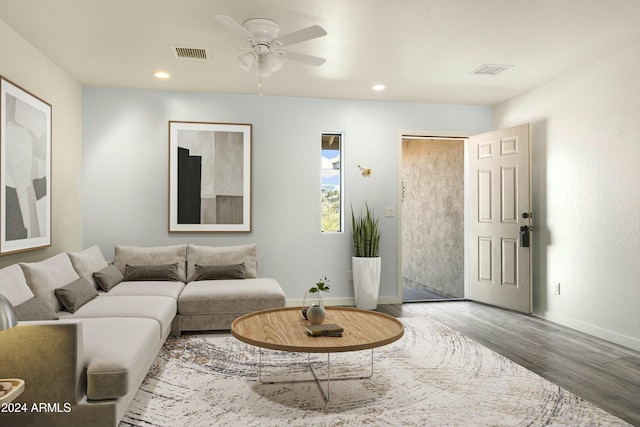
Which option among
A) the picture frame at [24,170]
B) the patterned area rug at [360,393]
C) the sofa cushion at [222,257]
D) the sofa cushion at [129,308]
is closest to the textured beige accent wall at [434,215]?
the patterned area rug at [360,393]

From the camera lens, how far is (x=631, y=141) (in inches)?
150

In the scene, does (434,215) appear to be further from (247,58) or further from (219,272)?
(247,58)

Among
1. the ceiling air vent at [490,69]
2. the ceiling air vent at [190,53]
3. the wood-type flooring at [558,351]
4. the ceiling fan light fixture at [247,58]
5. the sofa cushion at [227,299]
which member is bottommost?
the wood-type flooring at [558,351]

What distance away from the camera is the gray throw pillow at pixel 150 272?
4.39 meters

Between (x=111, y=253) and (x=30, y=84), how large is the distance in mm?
1951

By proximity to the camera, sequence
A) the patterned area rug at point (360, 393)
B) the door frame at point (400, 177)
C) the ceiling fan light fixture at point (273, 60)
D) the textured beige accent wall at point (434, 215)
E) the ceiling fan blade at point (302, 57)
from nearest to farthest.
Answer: the patterned area rug at point (360, 393) < the ceiling fan blade at point (302, 57) < the ceiling fan light fixture at point (273, 60) < the door frame at point (400, 177) < the textured beige accent wall at point (434, 215)

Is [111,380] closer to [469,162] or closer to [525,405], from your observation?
[525,405]

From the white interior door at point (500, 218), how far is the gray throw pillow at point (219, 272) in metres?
2.89

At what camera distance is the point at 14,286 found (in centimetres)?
265

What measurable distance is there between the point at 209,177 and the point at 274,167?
2.46 ft

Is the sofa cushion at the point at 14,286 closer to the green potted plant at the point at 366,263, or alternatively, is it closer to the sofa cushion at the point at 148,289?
the sofa cushion at the point at 148,289

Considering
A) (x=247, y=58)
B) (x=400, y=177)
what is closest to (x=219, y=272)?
(x=247, y=58)

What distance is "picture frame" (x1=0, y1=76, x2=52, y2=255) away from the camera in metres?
3.33

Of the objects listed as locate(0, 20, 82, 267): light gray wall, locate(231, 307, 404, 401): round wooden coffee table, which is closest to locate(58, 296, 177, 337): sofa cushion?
locate(231, 307, 404, 401): round wooden coffee table
